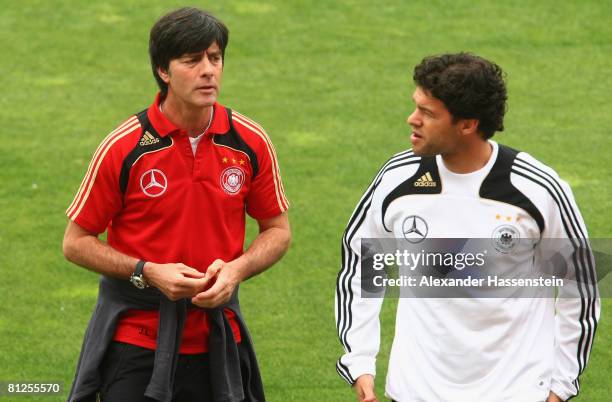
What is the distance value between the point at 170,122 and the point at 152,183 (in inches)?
11.0

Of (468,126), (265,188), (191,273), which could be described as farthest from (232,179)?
(468,126)

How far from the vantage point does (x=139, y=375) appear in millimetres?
5730

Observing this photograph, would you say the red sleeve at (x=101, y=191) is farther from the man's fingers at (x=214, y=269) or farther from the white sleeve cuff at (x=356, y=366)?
the white sleeve cuff at (x=356, y=366)

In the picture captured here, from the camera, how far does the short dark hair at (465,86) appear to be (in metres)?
5.32

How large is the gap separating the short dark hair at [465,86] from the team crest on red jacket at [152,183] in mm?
1129

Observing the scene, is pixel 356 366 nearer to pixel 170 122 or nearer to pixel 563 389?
pixel 563 389

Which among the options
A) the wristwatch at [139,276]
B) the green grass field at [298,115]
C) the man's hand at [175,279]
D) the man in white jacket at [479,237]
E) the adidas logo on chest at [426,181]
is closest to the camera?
→ the man in white jacket at [479,237]

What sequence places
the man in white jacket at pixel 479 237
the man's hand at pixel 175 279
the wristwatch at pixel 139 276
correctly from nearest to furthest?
the man in white jacket at pixel 479 237 → the man's hand at pixel 175 279 → the wristwatch at pixel 139 276

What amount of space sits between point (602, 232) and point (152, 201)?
5464 millimetres

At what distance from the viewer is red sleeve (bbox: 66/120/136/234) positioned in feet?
18.5

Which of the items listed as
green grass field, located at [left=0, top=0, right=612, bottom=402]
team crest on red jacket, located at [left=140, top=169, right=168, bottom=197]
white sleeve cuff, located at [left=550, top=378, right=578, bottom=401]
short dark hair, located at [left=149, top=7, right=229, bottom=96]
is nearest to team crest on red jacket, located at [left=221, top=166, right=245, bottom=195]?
team crest on red jacket, located at [left=140, top=169, right=168, bottom=197]

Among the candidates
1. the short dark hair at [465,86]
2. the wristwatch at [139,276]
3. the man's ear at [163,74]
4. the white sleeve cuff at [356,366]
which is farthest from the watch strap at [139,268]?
the short dark hair at [465,86]

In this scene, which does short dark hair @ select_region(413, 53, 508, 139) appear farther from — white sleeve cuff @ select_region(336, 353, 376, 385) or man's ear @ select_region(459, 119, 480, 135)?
white sleeve cuff @ select_region(336, 353, 376, 385)

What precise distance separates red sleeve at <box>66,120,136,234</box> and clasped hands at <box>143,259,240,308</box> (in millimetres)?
293
